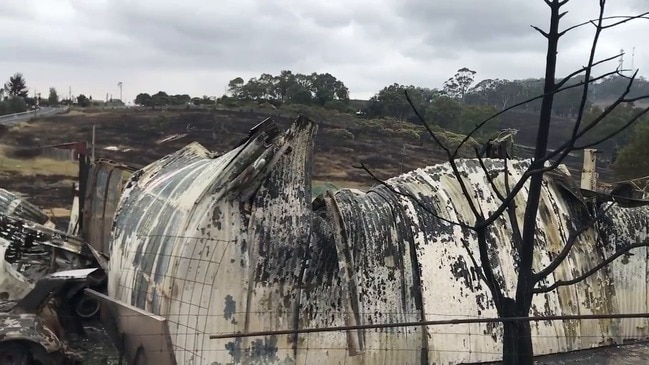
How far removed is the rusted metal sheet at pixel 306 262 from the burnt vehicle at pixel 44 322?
1.24 ft

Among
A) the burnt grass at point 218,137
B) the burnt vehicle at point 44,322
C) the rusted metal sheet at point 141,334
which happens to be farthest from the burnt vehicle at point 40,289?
the burnt grass at point 218,137

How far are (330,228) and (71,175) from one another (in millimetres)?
25565

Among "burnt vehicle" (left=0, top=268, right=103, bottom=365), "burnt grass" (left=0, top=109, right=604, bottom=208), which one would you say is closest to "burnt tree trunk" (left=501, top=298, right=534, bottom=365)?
"burnt vehicle" (left=0, top=268, right=103, bottom=365)

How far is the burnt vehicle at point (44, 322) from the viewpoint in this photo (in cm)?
428

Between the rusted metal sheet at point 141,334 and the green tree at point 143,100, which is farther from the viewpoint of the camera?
the green tree at point 143,100

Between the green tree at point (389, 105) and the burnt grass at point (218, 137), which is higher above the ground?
the green tree at point (389, 105)

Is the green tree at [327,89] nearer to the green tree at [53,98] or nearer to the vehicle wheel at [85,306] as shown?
the green tree at [53,98]

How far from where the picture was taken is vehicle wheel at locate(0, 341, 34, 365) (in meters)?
4.25

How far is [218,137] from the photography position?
39.7 meters

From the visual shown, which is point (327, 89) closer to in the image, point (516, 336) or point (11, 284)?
point (11, 284)

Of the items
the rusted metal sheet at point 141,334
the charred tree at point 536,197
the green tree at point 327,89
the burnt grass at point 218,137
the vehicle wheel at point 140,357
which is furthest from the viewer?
the green tree at point 327,89

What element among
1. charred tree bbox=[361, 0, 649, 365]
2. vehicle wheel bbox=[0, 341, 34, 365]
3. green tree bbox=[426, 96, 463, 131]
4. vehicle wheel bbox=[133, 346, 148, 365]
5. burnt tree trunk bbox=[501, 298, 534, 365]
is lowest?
vehicle wheel bbox=[133, 346, 148, 365]

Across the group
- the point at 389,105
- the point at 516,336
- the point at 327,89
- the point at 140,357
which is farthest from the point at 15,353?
the point at 327,89

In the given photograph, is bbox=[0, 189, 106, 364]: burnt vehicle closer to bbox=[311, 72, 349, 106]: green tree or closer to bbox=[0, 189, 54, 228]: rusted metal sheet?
bbox=[0, 189, 54, 228]: rusted metal sheet
